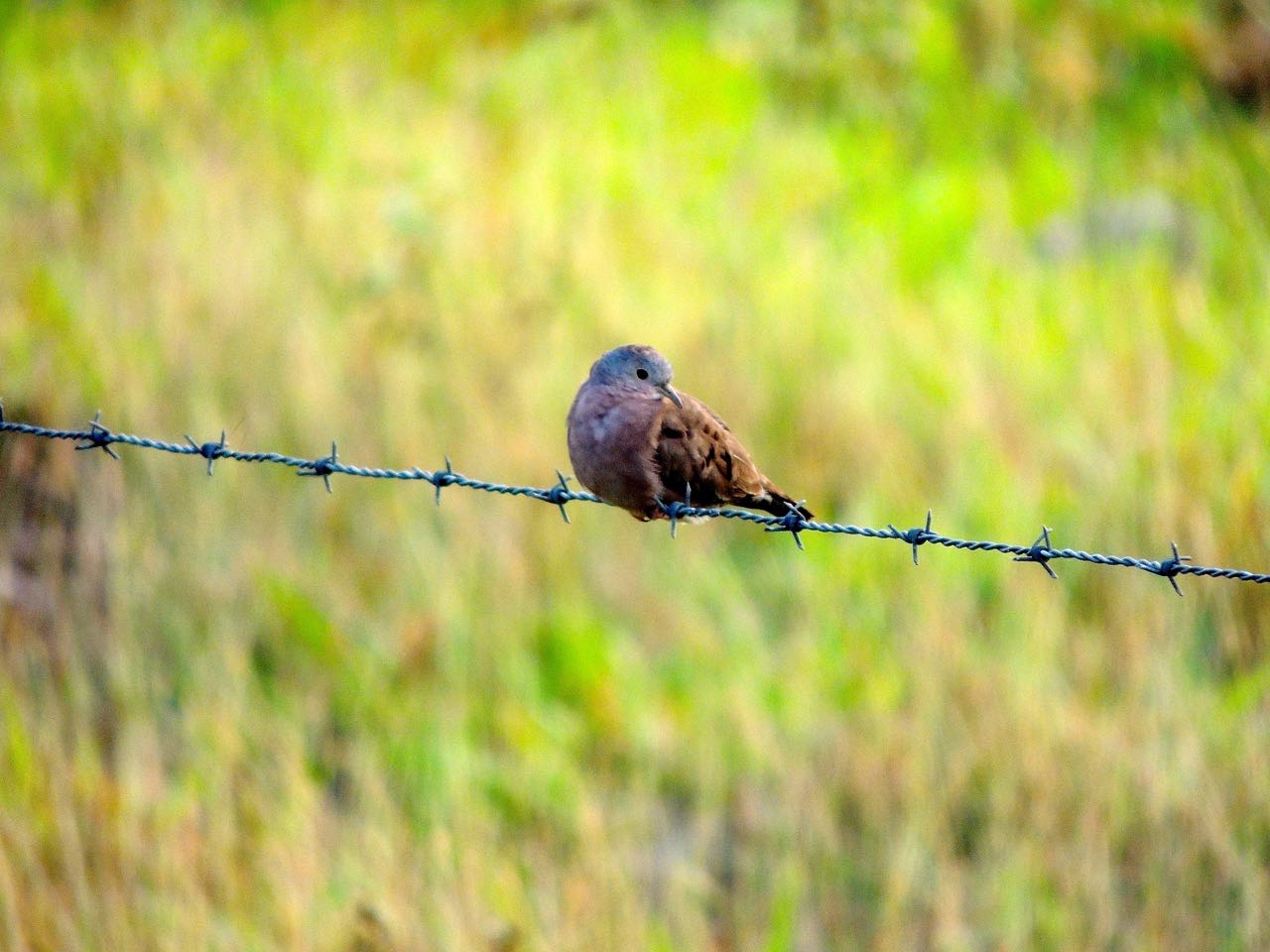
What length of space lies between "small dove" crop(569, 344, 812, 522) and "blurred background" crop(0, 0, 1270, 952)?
1423 mm

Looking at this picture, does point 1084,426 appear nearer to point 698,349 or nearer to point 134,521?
point 698,349

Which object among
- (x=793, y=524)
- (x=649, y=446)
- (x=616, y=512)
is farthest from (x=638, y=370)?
(x=616, y=512)

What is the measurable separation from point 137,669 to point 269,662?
564 mm

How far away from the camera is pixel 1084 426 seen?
643 cm

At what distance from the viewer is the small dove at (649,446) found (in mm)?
3395

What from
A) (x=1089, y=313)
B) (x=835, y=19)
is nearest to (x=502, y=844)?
(x=1089, y=313)

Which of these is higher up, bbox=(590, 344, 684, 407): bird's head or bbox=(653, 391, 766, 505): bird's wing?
bbox=(590, 344, 684, 407): bird's head

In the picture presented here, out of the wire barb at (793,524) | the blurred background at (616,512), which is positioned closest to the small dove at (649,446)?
the wire barb at (793,524)

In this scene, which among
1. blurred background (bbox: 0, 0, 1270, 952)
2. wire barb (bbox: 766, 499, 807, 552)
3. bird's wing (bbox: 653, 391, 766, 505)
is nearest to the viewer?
wire barb (bbox: 766, 499, 807, 552)

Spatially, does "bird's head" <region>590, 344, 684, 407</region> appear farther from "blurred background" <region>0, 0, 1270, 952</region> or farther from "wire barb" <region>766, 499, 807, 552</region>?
"blurred background" <region>0, 0, 1270, 952</region>

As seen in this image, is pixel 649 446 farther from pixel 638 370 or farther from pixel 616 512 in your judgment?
pixel 616 512

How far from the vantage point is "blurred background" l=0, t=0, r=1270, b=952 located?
4.58 m

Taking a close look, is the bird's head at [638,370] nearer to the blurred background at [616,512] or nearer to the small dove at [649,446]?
the small dove at [649,446]

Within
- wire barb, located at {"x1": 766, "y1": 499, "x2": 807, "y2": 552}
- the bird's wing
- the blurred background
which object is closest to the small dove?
the bird's wing
